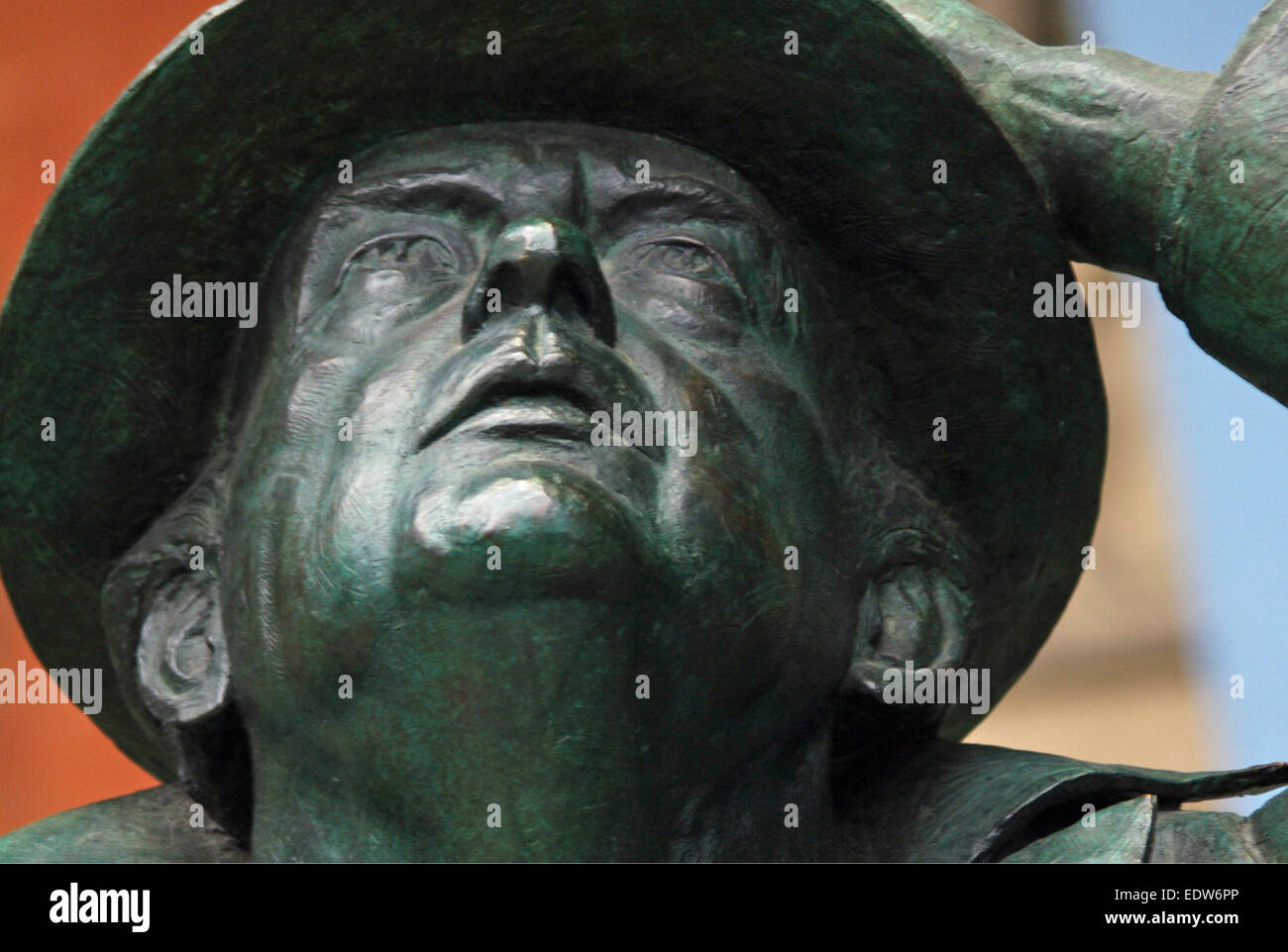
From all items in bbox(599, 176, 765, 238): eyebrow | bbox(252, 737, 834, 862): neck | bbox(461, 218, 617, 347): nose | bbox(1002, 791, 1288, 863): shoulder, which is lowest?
bbox(1002, 791, 1288, 863): shoulder

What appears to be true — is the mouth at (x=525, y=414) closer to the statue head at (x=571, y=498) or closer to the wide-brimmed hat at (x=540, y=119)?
the statue head at (x=571, y=498)

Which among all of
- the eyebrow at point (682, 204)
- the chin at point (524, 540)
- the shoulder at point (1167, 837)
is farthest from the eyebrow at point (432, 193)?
the shoulder at point (1167, 837)

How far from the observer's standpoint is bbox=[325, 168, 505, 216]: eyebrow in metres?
3.83

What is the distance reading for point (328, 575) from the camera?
11.6 ft

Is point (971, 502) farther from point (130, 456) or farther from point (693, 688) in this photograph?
point (130, 456)

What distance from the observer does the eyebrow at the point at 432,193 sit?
12.6 feet

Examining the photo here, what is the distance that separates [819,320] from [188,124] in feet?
2.61

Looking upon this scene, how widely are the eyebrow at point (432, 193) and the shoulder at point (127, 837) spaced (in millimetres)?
778

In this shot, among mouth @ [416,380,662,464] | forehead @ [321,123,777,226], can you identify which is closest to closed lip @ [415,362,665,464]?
mouth @ [416,380,662,464]

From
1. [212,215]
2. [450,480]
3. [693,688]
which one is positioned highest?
[212,215]

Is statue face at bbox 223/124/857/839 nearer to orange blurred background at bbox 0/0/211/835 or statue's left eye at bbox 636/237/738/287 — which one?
statue's left eye at bbox 636/237/738/287

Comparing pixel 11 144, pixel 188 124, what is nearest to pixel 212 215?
pixel 188 124

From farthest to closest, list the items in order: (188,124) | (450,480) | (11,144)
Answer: (11,144) → (188,124) → (450,480)

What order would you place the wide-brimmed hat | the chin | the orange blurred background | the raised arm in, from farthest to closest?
the orange blurred background < the wide-brimmed hat < the raised arm < the chin
